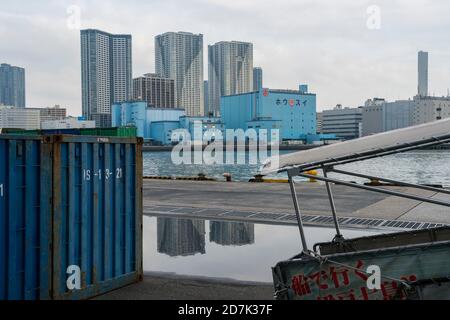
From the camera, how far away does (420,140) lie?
261 inches

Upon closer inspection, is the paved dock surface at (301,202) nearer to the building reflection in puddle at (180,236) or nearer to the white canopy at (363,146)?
the building reflection in puddle at (180,236)

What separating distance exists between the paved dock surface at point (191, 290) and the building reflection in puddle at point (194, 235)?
10.3 feet

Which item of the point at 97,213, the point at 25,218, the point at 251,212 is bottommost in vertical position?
the point at 251,212

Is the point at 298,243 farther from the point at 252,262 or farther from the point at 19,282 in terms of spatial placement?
the point at 19,282

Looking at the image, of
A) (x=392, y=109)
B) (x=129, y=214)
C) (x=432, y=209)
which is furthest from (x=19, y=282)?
(x=392, y=109)

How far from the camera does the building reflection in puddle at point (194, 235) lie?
14.9 meters

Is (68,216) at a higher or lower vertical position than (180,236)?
higher

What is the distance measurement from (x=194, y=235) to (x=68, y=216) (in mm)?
8121

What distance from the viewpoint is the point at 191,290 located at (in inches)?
402

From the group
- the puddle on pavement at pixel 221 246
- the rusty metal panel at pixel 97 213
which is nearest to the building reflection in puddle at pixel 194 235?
the puddle on pavement at pixel 221 246

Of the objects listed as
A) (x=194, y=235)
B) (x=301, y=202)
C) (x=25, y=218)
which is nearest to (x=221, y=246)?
(x=194, y=235)

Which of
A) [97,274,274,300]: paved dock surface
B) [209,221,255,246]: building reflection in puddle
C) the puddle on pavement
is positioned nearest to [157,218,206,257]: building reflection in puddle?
the puddle on pavement

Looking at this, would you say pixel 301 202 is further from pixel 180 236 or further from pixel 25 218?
pixel 25 218
